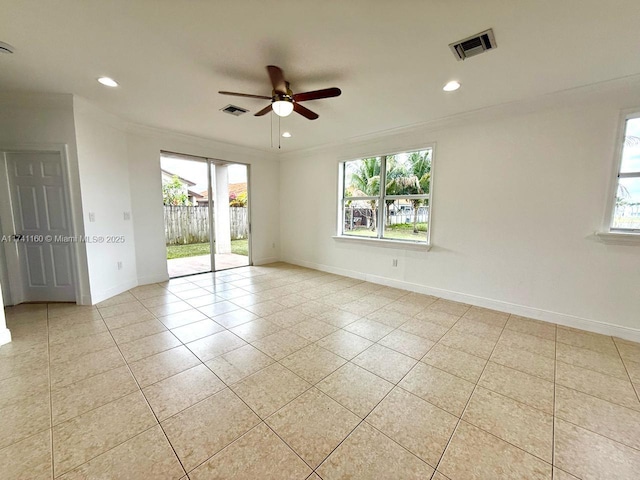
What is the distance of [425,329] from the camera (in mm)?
2854

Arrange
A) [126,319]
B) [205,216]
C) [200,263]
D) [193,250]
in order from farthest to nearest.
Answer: [193,250], [205,216], [200,263], [126,319]

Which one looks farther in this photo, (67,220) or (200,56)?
(67,220)

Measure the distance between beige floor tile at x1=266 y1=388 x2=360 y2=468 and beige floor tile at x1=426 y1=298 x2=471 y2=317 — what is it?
2256mm

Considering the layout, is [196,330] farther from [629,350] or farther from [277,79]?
[629,350]

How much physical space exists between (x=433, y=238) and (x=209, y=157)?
4387mm

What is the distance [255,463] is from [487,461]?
1231 millimetres

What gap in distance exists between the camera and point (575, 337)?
8.82 feet

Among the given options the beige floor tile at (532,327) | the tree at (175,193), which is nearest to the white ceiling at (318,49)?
the beige floor tile at (532,327)

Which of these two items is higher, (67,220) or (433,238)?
(67,220)

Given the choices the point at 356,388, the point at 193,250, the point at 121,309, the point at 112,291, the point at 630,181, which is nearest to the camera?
the point at 356,388

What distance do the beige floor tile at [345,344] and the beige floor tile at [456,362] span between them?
0.58 meters

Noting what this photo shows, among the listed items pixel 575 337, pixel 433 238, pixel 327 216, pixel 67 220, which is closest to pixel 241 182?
pixel 327 216

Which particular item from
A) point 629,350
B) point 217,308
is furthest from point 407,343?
point 217,308

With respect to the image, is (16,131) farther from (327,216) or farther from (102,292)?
(327,216)
